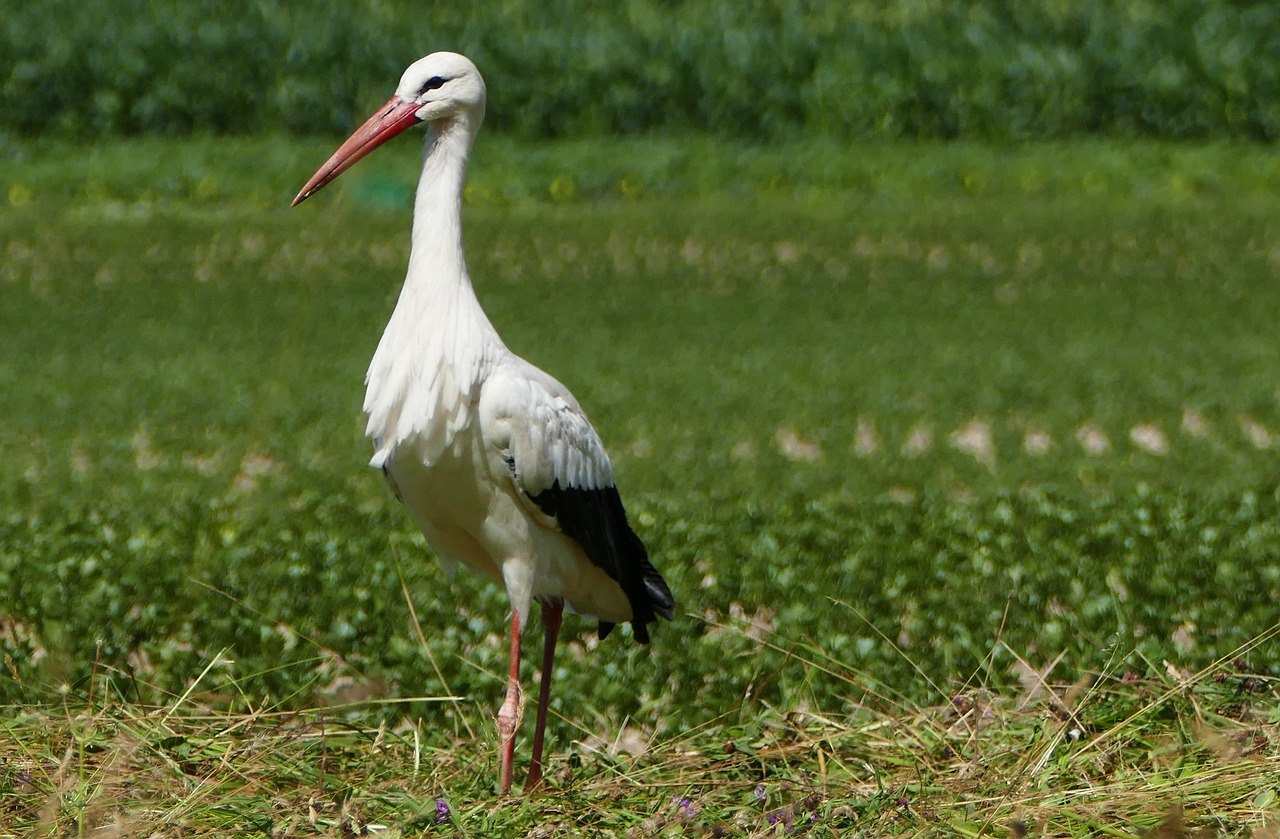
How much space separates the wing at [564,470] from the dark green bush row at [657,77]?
11033 millimetres

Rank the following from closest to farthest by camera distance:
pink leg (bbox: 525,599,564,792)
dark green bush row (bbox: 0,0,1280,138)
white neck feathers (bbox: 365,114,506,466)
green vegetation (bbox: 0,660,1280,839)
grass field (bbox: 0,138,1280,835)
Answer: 1. green vegetation (bbox: 0,660,1280,839)
2. white neck feathers (bbox: 365,114,506,466)
3. grass field (bbox: 0,138,1280,835)
4. pink leg (bbox: 525,599,564,792)
5. dark green bush row (bbox: 0,0,1280,138)

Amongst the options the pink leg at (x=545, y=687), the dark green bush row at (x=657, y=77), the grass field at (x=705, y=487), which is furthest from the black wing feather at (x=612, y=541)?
the dark green bush row at (x=657, y=77)

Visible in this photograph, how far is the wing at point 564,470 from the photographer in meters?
4.24

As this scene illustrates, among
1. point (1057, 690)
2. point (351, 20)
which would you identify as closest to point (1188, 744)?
point (1057, 690)

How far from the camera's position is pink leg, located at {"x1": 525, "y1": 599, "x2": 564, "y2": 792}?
4.45m

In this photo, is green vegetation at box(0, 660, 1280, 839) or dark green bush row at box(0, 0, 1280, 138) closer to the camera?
green vegetation at box(0, 660, 1280, 839)

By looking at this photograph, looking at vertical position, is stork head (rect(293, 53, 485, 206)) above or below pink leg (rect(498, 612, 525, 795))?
above

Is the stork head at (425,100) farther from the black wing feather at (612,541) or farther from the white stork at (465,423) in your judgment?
the black wing feather at (612,541)

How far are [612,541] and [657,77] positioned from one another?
11.4m

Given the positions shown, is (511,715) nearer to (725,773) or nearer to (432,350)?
(725,773)

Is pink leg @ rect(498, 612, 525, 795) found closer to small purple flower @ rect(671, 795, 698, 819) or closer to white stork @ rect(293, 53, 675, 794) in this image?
white stork @ rect(293, 53, 675, 794)

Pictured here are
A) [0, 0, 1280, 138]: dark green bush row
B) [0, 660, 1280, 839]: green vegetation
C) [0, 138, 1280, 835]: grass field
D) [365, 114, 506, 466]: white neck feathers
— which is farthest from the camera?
[0, 0, 1280, 138]: dark green bush row

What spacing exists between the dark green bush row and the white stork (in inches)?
440

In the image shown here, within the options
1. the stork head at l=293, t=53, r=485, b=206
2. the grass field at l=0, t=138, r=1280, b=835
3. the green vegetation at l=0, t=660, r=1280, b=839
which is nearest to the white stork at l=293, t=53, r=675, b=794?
the stork head at l=293, t=53, r=485, b=206
